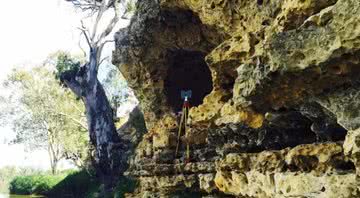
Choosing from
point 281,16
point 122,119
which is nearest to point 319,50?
point 281,16

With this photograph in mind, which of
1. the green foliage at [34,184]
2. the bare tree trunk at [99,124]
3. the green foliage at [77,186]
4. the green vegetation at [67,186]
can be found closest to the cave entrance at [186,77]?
the green vegetation at [67,186]

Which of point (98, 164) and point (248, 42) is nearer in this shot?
→ point (248, 42)

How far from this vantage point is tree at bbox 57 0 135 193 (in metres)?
22.3

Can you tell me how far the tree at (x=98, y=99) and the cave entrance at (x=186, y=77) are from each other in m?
6.67

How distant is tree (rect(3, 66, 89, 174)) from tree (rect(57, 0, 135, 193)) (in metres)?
14.2

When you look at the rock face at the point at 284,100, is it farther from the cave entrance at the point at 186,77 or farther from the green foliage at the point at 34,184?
the green foliage at the point at 34,184

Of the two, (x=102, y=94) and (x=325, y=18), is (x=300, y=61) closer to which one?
(x=325, y=18)

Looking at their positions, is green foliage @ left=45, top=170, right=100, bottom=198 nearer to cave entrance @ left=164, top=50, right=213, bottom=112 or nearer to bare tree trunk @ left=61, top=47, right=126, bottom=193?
bare tree trunk @ left=61, top=47, right=126, bottom=193

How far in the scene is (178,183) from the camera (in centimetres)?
1162

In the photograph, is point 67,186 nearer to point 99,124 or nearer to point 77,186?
point 77,186

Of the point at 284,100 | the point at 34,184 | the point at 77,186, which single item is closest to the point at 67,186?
Result: the point at 77,186

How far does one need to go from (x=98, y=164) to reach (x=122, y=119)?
16.9 metres

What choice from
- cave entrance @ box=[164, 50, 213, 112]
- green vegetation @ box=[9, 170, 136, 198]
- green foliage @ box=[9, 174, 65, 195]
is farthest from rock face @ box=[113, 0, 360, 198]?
green foliage @ box=[9, 174, 65, 195]

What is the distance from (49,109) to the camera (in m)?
37.3
